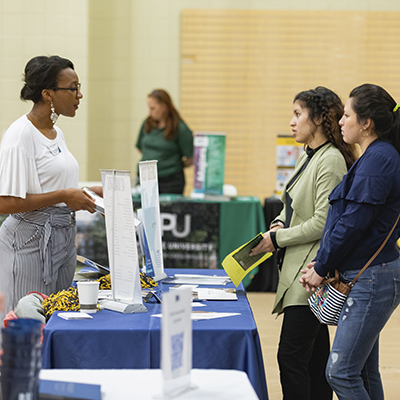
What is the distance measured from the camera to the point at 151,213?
250cm

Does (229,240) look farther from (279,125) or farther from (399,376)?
(279,125)

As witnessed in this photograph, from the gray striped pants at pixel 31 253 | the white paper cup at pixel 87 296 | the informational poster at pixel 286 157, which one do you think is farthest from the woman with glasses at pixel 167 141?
the white paper cup at pixel 87 296

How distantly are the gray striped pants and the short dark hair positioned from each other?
501 mm

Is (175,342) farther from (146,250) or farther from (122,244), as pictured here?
(146,250)

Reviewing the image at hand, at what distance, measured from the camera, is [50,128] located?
8.06 feet

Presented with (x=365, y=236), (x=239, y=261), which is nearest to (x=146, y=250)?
(x=239, y=261)

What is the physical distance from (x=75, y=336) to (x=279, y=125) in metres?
5.74

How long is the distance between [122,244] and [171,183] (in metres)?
3.53

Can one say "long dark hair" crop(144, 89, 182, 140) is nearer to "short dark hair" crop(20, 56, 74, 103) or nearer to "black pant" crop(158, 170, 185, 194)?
"black pant" crop(158, 170, 185, 194)

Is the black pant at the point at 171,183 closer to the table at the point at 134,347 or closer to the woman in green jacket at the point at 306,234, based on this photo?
the woman in green jacket at the point at 306,234

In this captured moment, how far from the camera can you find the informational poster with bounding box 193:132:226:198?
Answer: 500 centimetres

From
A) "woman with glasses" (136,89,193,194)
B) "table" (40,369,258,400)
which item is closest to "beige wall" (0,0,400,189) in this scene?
"woman with glasses" (136,89,193,194)

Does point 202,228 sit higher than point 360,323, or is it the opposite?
point 360,323

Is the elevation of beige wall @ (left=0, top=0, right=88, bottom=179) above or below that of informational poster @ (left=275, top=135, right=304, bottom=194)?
above
